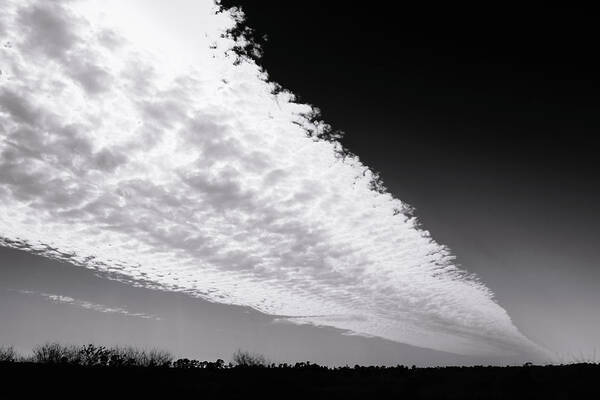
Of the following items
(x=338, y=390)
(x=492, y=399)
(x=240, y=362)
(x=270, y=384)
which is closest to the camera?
(x=492, y=399)

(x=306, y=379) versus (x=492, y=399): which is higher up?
(x=492, y=399)

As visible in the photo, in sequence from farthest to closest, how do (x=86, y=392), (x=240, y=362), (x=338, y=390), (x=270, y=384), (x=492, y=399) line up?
1. (x=240, y=362)
2. (x=270, y=384)
3. (x=338, y=390)
4. (x=86, y=392)
5. (x=492, y=399)

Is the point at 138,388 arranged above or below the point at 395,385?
below

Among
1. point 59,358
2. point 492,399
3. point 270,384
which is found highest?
point 492,399

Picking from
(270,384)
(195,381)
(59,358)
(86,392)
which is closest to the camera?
(86,392)

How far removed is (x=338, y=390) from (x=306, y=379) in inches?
231

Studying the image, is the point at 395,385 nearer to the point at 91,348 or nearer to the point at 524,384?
the point at 524,384

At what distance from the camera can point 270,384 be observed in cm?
2277

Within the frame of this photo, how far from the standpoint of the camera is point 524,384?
69.1 ft

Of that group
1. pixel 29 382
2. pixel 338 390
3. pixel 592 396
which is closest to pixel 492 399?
pixel 592 396

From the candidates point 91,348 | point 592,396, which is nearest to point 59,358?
point 91,348

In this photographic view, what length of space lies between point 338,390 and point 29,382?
18620mm

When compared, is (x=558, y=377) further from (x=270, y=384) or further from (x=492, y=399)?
(x=270, y=384)

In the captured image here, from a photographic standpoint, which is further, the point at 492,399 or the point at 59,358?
the point at 59,358
